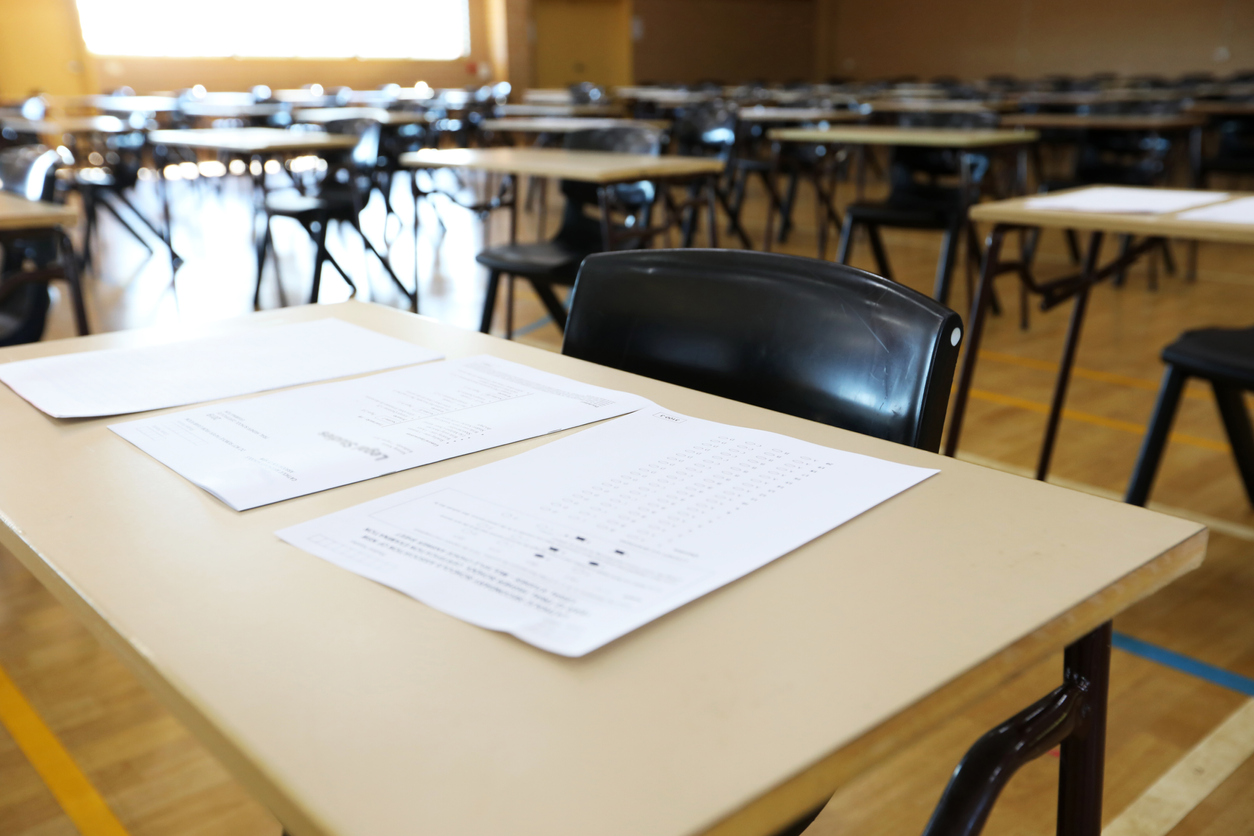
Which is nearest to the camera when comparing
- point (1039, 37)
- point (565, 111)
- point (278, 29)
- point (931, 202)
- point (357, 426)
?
point (357, 426)

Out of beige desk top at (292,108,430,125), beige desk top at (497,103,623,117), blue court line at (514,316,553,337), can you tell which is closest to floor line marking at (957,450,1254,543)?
blue court line at (514,316,553,337)

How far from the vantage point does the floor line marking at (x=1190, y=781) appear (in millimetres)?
1391

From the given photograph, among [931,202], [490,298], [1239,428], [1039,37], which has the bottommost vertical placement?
[1239,428]

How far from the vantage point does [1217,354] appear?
1.86 metres

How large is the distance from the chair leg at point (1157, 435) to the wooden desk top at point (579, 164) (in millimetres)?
1640

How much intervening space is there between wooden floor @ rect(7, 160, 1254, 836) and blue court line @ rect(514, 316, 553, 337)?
17 mm

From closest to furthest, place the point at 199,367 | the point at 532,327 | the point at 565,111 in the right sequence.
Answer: the point at 199,367
the point at 532,327
the point at 565,111

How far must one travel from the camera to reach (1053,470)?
2.66 meters

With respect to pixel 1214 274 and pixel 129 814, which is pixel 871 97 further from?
pixel 129 814

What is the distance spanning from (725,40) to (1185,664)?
50.4 ft

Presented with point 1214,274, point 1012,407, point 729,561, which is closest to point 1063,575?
point 729,561

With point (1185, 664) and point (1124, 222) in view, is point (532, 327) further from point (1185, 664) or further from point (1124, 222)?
point (1185, 664)

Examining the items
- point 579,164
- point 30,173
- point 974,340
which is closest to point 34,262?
point 30,173

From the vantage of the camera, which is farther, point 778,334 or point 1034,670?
point 1034,670
